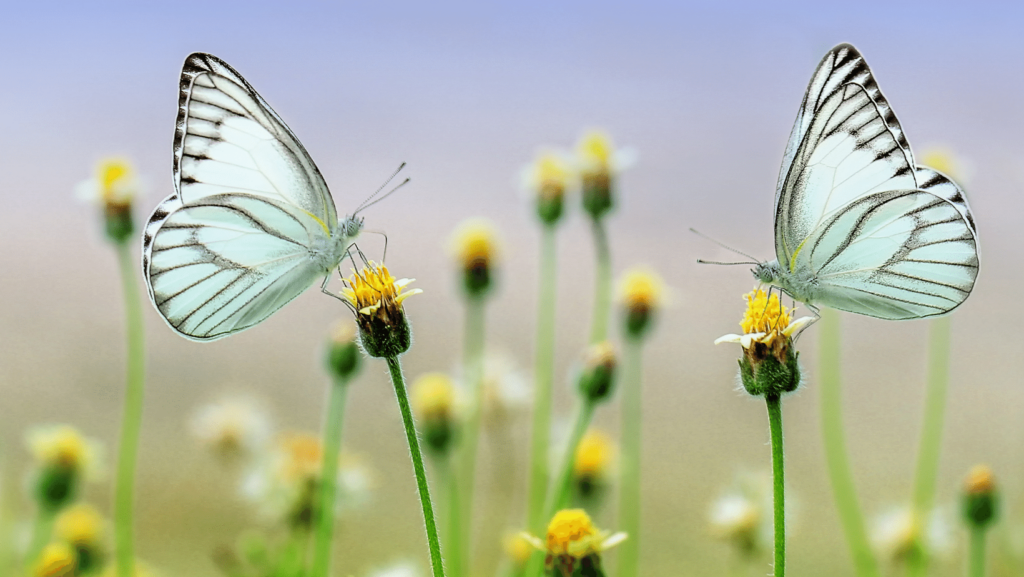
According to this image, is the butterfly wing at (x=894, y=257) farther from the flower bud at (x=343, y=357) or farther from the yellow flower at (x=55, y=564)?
the yellow flower at (x=55, y=564)

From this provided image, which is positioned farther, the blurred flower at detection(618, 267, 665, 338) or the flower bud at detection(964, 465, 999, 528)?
the blurred flower at detection(618, 267, 665, 338)

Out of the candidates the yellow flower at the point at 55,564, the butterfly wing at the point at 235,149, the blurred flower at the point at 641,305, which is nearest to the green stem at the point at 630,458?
the blurred flower at the point at 641,305

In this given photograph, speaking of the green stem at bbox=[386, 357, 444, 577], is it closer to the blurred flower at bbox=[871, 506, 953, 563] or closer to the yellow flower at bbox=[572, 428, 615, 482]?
the yellow flower at bbox=[572, 428, 615, 482]

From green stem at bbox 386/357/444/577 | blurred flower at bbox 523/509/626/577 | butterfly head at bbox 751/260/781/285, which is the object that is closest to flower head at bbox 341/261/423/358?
green stem at bbox 386/357/444/577

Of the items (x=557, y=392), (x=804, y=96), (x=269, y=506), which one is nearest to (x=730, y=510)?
(x=269, y=506)

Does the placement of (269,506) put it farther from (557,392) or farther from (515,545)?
(557,392)

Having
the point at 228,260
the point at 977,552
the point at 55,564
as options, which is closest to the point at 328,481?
the point at 228,260
